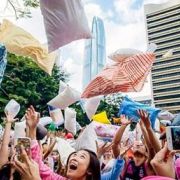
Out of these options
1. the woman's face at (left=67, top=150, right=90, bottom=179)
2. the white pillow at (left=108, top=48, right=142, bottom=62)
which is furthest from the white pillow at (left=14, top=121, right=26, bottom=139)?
the woman's face at (left=67, top=150, right=90, bottom=179)

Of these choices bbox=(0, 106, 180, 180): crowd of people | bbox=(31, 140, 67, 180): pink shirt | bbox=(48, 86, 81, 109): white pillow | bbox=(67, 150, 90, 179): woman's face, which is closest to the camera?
bbox=(0, 106, 180, 180): crowd of people

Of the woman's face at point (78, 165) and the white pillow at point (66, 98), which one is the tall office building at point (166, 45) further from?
the woman's face at point (78, 165)

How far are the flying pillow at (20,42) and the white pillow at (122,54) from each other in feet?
2.70

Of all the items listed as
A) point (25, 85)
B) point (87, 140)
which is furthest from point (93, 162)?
point (25, 85)

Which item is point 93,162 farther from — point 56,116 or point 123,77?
point 56,116

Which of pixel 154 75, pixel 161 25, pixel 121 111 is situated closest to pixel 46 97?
pixel 121 111

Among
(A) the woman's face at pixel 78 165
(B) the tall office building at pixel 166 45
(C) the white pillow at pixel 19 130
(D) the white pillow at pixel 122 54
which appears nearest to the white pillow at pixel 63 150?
(C) the white pillow at pixel 19 130

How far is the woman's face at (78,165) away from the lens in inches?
88.4

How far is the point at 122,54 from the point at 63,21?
64.4 inches

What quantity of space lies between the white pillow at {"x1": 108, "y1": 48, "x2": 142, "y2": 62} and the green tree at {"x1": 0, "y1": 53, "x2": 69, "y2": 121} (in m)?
10.8

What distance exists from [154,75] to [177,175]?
210 ft

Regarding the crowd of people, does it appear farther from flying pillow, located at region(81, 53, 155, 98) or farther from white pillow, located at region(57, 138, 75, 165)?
flying pillow, located at region(81, 53, 155, 98)

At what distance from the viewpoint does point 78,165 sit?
7.47 feet

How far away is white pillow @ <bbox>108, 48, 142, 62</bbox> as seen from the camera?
13.5 feet
